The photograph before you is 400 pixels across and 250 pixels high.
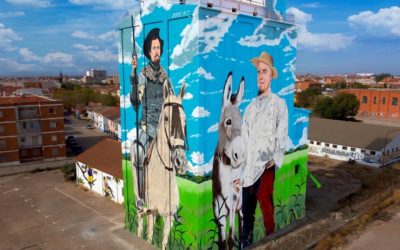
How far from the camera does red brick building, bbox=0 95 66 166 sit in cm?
4153

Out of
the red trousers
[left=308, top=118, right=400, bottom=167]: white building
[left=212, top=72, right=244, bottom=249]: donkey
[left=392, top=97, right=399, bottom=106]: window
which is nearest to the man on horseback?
[left=212, top=72, right=244, bottom=249]: donkey

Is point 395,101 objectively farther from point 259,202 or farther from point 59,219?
point 59,219

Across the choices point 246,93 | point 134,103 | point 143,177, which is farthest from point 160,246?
point 246,93

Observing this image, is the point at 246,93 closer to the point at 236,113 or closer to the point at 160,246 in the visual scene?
the point at 236,113

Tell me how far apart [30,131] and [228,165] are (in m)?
35.1

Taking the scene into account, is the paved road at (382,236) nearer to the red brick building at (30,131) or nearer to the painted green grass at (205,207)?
the painted green grass at (205,207)

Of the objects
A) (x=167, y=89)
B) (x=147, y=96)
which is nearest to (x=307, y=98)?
(x=147, y=96)

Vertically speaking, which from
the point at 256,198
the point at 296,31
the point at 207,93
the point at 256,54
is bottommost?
the point at 256,198

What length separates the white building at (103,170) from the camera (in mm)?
28422

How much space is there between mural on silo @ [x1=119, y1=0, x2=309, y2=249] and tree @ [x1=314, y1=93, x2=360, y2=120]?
151 feet

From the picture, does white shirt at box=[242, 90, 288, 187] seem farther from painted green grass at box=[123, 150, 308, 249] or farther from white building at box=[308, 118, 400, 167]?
white building at box=[308, 118, 400, 167]

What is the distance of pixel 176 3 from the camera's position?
1703 cm

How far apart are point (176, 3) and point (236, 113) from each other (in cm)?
681

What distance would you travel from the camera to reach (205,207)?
17875 millimetres
